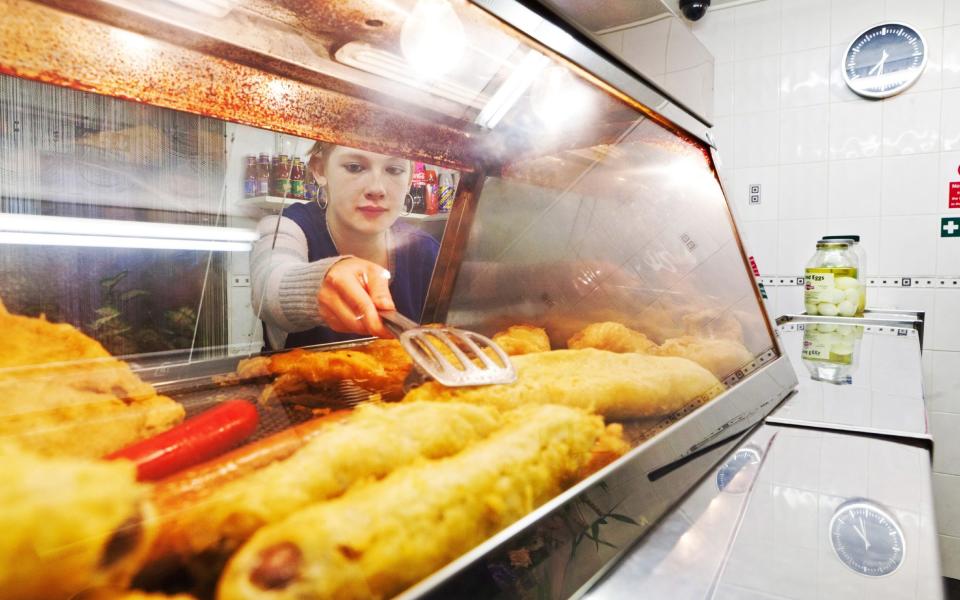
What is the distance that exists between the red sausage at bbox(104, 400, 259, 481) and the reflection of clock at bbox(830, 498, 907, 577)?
0.63 metres

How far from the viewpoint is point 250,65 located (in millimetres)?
688

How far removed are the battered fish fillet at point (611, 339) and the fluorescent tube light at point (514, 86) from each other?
384 mm

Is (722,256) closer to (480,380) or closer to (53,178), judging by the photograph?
(480,380)

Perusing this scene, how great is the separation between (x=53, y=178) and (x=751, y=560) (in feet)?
3.11

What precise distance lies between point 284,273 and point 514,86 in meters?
0.41

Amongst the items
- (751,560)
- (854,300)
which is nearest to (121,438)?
(751,560)

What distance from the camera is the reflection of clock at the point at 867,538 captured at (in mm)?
575

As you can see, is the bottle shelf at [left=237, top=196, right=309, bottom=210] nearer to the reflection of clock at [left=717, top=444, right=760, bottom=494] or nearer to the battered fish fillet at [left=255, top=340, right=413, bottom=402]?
the battered fish fillet at [left=255, top=340, right=413, bottom=402]

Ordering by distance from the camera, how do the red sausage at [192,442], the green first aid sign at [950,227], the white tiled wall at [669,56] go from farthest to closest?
the green first aid sign at [950,227]
the white tiled wall at [669,56]
the red sausage at [192,442]

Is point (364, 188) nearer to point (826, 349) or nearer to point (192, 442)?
point (192, 442)

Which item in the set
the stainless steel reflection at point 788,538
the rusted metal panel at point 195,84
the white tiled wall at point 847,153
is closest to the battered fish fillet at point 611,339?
the stainless steel reflection at point 788,538

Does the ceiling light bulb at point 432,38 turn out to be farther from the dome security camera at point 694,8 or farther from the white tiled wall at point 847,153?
the dome security camera at point 694,8

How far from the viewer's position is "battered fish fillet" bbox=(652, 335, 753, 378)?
1.04 metres

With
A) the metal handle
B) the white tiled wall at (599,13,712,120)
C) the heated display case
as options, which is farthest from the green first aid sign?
the metal handle
